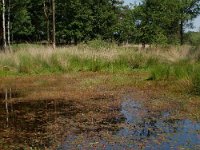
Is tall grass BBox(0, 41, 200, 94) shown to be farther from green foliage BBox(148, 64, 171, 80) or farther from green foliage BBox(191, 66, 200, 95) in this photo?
green foliage BBox(191, 66, 200, 95)

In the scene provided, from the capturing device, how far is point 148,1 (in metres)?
26.9

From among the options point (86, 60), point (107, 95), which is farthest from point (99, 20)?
point (107, 95)

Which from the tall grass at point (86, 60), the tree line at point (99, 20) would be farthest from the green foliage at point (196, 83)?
the tree line at point (99, 20)

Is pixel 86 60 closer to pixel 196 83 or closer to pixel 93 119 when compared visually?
pixel 196 83

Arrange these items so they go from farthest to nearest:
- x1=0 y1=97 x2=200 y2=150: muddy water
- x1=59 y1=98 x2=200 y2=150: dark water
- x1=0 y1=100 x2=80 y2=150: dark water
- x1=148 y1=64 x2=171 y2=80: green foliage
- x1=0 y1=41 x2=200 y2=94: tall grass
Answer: x1=0 y1=41 x2=200 y2=94: tall grass
x1=148 y1=64 x2=171 y2=80: green foliage
x1=0 y1=100 x2=80 y2=150: dark water
x1=0 y1=97 x2=200 y2=150: muddy water
x1=59 y1=98 x2=200 y2=150: dark water

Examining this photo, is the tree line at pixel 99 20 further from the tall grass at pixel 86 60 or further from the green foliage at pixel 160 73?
the green foliage at pixel 160 73

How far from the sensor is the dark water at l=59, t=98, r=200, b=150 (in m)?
6.57

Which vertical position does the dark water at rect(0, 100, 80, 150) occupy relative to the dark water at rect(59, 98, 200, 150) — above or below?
below

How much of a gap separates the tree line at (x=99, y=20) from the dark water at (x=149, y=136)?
60.3 ft

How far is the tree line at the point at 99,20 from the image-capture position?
26.6m

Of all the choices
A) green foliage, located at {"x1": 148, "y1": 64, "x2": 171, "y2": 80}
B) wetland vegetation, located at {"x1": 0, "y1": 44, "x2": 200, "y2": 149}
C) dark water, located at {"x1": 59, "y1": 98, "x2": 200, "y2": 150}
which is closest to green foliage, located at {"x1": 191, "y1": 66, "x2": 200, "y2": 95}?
wetland vegetation, located at {"x1": 0, "y1": 44, "x2": 200, "y2": 149}

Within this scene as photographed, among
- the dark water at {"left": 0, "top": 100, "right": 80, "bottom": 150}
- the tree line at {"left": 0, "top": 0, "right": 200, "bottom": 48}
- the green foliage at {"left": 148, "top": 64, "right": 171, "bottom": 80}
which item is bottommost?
the dark water at {"left": 0, "top": 100, "right": 80, "bottom": 150}

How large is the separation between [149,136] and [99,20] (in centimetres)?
3265

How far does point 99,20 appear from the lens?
3916cm
